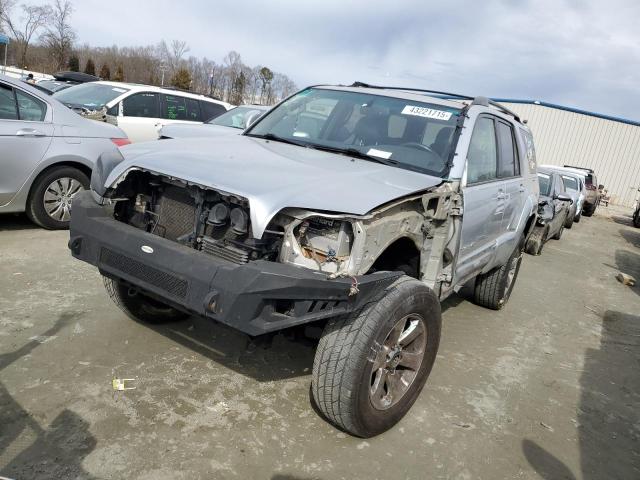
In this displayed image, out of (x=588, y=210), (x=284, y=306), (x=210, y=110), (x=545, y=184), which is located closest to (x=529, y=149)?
(x=284, y=306)

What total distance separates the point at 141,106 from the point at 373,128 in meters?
7.32

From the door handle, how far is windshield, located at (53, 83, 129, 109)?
4.13 m

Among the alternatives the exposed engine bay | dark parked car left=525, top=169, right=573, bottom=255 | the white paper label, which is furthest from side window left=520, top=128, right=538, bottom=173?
dark parked car left=525, top=169, right=573, bottom=255

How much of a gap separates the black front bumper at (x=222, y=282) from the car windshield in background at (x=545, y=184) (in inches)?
361

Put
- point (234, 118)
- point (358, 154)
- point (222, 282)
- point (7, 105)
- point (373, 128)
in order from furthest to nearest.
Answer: point (234, 118) < point (7, 105) < point (373, 128) < point (358, 154) < point (222, 282)

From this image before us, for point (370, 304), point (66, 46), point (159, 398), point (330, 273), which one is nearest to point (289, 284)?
point (330, 273)

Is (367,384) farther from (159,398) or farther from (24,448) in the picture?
(24,448)

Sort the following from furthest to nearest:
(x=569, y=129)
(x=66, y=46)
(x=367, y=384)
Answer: (x=66, y=46) < (x=569, y=129) < (x=367, y=384)

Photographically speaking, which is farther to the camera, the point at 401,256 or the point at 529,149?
the point at 529,149

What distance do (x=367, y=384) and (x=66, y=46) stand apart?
2232 inches

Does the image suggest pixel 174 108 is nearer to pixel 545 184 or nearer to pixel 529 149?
pixel 529 149

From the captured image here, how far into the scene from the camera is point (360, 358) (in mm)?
2768

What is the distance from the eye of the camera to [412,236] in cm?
331

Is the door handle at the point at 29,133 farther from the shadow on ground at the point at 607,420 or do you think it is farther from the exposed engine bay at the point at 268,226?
the shadow on ground at the point at 607,420
